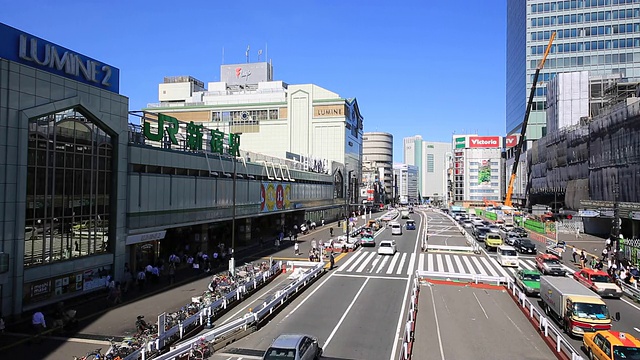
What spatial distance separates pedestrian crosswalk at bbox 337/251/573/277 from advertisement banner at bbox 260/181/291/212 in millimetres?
11978

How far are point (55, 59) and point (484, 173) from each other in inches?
6098

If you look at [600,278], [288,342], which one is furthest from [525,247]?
[288,342]

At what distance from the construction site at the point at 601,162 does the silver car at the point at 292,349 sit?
4280cm

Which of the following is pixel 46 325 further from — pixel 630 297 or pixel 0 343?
pixel 630 297

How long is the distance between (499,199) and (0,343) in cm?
16047

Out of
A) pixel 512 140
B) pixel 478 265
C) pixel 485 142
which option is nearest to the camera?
pixel 478 265

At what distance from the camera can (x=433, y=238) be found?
6212 centimetres

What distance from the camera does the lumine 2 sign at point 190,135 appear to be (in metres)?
29.6

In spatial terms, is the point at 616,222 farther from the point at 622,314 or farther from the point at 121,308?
the point at 121,308

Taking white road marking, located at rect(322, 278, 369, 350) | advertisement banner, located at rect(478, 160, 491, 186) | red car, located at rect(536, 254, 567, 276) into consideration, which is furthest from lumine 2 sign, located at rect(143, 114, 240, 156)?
advertisement banner, located at rect(478, 160, 491, 186)

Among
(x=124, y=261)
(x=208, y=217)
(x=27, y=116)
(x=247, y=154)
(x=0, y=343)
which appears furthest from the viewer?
(x=247, y=154)

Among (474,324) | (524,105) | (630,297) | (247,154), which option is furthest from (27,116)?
(524,105)

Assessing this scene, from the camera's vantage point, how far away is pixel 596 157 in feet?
205

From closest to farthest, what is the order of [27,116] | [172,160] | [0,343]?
1. [0,343]
2. [27,116]
3. [172,160]
